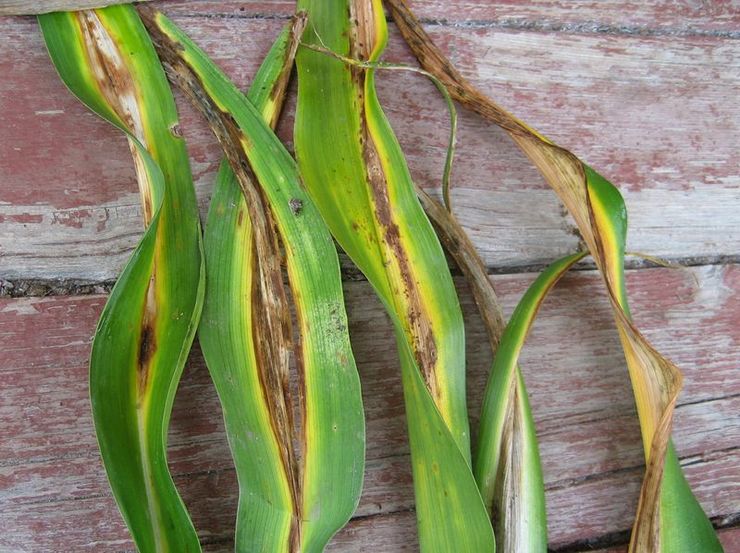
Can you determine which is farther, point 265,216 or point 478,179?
point 478,179

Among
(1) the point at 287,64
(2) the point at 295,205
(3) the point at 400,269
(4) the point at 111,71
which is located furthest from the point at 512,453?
(4) the point at 111,71

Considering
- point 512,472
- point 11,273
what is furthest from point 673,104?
point 11,273

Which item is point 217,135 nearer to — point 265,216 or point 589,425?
point 265,216

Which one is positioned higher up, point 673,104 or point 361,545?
point 673,104

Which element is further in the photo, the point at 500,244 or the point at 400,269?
the point at 500,244

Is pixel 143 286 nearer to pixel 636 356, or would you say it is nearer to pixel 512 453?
pixel 512 453

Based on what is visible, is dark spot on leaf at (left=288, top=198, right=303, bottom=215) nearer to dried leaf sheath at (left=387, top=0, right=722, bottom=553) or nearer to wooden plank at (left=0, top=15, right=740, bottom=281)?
wooden plank at (left=0, top=15, right=740, bottom=281)

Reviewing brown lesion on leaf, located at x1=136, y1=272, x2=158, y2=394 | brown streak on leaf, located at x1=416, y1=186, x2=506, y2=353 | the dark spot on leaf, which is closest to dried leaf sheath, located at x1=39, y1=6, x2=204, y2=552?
brown lesion on leaf, located at x1=136, y1=272, x2=158, y2=394

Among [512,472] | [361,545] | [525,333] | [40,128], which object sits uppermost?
[40,128]
